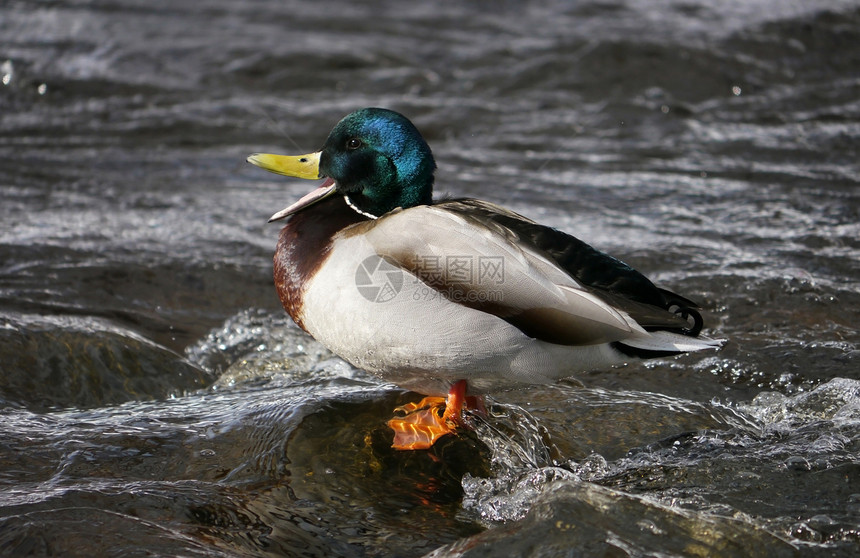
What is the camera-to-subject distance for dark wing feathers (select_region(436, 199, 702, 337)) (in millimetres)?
3273

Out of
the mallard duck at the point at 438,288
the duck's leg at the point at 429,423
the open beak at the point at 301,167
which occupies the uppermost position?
the open beak at the point at 301,167

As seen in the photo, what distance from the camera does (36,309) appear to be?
Result: 190 inches

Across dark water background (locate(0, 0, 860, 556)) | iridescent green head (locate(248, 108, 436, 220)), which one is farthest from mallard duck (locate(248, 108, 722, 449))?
dark water background (locate(0, 0, 860, 556))

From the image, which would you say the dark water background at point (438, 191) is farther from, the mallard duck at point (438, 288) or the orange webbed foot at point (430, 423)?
the mallard duck at point (438, 288)

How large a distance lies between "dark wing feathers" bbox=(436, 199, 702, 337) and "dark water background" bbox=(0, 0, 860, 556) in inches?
20.4

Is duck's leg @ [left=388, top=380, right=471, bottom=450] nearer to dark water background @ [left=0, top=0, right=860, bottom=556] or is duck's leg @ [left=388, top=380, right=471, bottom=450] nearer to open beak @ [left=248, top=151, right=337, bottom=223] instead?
dark water background @ [left=0, top=0, right=860, bottom=556]

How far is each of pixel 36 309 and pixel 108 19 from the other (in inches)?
277

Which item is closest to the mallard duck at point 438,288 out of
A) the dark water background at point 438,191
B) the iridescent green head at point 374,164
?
the iridescent green head at point 374,164

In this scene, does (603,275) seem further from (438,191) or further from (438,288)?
(438,191)

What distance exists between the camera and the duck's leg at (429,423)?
3492 mm

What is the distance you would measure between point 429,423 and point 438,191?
13.0ft

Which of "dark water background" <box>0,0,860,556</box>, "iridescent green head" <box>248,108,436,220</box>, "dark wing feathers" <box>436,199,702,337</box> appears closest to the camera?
"dark water background" <box>0,0,860,556</box>

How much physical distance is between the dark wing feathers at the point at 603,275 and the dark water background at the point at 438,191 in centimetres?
52

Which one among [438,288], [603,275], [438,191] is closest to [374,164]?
[438,288]
